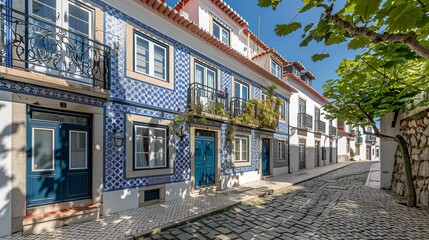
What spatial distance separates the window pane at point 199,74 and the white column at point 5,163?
17.8 ft

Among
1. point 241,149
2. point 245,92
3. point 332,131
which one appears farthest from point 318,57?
point 332,131

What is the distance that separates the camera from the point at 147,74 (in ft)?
22.4

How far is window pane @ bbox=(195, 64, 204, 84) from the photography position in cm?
856

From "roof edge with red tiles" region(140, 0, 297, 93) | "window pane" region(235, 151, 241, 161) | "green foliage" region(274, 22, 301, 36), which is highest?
"roof edge with red tiles" region(140, 0, 297, 93)

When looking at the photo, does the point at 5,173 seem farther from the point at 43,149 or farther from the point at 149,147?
the point at 149,147

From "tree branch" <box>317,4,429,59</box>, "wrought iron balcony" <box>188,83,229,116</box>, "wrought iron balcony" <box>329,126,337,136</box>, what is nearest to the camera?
"tree branch" <box>317,4,429,59</box>

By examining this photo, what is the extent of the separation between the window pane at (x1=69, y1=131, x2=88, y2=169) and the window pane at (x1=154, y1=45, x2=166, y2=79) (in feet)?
9.27

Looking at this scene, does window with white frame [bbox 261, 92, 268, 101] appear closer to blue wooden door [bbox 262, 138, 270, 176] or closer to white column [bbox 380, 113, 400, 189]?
blue wooden door [bbox 262, 138, 270, 176]

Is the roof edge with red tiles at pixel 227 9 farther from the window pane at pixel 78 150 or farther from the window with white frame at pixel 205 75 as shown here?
the window pane at pixel 78 150

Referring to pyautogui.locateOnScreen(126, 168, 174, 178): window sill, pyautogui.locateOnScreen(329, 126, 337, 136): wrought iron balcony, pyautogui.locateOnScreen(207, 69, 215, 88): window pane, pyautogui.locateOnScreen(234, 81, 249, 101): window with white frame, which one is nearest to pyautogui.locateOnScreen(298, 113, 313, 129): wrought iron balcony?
pyautogui.locateOnScreen(329, 126, 337, 136): wrought iron balcony

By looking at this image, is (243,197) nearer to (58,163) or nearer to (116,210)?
(116,210)

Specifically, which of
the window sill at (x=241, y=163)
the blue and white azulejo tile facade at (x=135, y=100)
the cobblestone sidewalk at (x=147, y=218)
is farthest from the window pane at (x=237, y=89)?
the cobblestone sidewalk at (x=147, y=218)

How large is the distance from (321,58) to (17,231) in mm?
5949

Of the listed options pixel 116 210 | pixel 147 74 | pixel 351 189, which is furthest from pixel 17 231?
pixel 351 189
